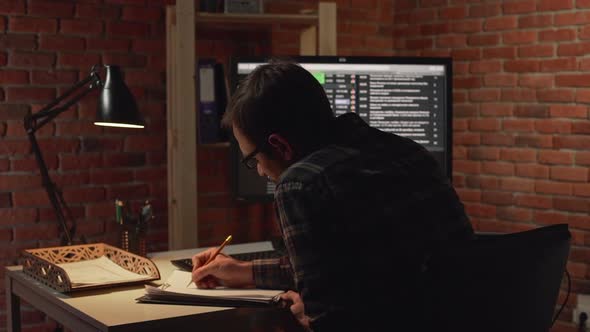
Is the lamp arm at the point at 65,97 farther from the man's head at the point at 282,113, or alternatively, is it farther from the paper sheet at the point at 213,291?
the man's head at the point at 282,113

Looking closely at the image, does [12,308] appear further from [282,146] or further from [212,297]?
[282,146]

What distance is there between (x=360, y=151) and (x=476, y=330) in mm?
417

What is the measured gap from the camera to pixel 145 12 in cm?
314

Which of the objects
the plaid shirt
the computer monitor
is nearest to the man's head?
the plaid shirt

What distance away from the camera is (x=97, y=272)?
2053mm

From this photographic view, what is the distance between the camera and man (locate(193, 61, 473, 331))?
1367 mm

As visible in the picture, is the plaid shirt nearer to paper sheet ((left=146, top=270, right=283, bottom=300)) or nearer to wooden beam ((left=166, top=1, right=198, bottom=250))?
paper sheet ((left=146, top=270, right=283, bottom=300))

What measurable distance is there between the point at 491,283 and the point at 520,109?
239 centimetres

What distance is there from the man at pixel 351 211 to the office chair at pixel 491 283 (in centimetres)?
10

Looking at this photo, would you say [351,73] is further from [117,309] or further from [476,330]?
[476,330]

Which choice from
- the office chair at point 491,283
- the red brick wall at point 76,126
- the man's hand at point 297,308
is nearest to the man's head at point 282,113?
the man's hand at point 297,308

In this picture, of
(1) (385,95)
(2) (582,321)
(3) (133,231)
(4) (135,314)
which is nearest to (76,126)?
(3) (133,231)

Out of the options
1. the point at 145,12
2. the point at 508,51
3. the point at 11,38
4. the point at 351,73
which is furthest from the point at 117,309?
the point at 508,51

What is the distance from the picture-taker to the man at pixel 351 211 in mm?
1367
